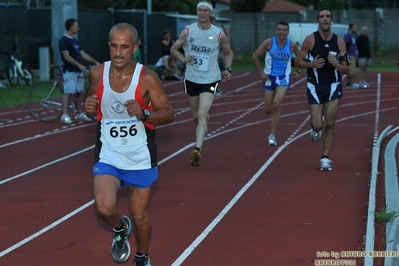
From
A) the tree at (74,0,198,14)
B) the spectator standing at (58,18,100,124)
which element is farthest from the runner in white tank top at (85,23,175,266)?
the tree at (74,0,198,14)

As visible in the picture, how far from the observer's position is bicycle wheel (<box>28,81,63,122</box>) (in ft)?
60.2

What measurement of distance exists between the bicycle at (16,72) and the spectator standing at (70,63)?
Result: 31.4ft

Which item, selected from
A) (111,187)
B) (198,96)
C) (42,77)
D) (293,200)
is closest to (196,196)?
(293,200)

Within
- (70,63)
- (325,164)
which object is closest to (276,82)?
(325,164)

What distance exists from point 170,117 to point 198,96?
20.3 feet

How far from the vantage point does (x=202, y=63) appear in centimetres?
1284

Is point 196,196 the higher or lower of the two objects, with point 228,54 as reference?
lower

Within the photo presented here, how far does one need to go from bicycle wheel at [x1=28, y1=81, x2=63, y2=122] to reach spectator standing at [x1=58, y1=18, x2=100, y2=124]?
42 centimetres

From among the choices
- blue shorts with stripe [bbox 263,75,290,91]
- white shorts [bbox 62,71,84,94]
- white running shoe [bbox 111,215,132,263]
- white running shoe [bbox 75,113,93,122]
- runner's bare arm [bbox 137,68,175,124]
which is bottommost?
white running shoe [bbox 75,113,93,122]

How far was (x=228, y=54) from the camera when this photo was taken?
523 inches

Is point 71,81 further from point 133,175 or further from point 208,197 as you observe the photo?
point 133,175

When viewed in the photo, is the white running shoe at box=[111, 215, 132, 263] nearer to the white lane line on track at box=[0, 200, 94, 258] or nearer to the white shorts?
the white lane line on track at box=[0, 200, 94, 258]

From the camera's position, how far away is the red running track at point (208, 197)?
7770mm

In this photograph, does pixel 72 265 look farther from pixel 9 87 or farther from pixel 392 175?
pixel 9 87
